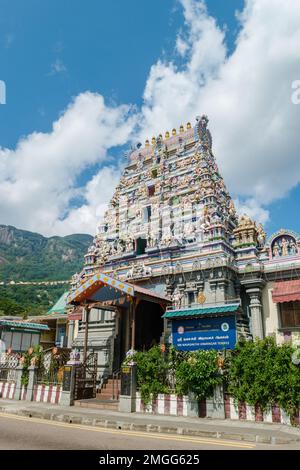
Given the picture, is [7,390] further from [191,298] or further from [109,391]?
[191,298]

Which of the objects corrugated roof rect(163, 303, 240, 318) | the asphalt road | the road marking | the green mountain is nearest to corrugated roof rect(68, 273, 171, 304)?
corrugated roof rect(163, 303, 240, 318)

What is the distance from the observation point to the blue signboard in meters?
16.4

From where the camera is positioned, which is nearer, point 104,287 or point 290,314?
point 290,314

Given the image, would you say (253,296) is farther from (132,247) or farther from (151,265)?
(132,247)

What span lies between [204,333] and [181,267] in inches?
175

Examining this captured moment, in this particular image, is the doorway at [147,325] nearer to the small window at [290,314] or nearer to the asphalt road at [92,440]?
the small window at [290,314]

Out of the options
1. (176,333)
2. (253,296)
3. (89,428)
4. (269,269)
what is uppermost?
(269,269)

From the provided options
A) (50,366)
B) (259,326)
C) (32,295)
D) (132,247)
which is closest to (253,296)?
(259,326)

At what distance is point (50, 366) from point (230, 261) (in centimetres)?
1018

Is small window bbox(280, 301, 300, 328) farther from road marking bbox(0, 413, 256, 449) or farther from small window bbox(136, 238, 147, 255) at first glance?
road marking bbox(0, 413, 256, 449)

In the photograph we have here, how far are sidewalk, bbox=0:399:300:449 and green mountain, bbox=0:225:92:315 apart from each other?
5384 cm

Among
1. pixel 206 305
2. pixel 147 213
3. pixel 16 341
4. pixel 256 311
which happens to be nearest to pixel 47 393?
pixel 206 305

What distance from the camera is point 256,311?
62.5ft
